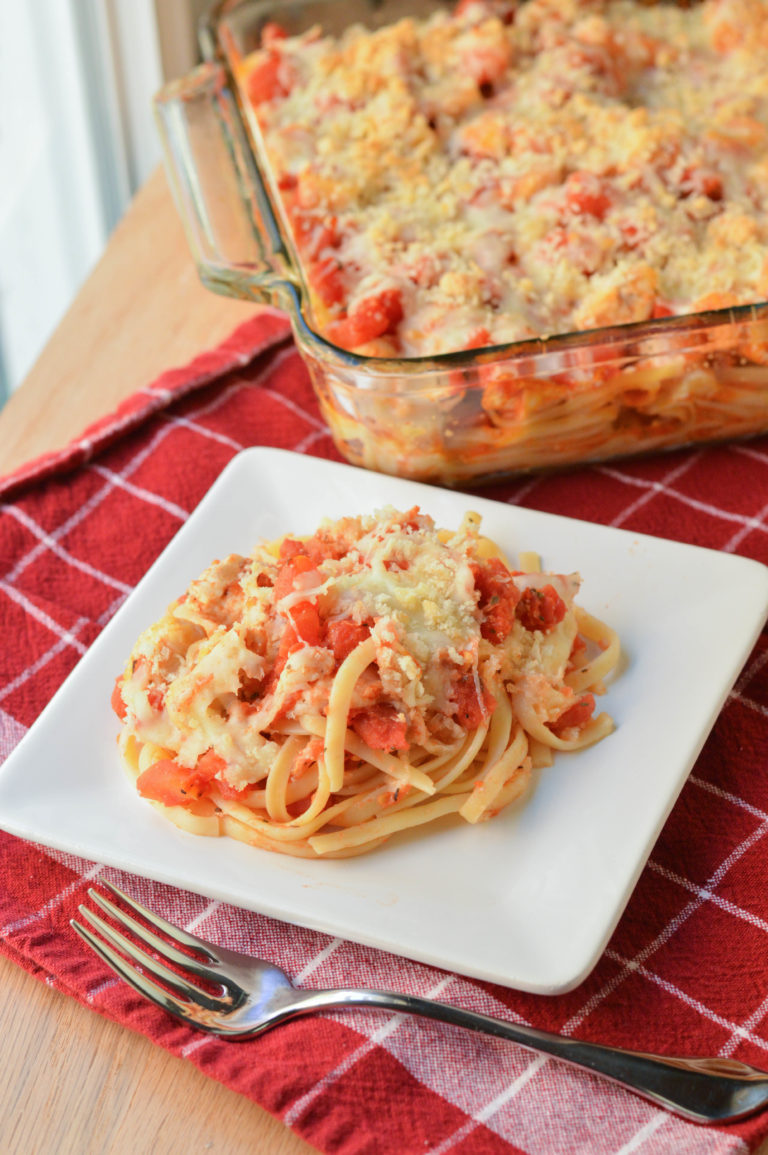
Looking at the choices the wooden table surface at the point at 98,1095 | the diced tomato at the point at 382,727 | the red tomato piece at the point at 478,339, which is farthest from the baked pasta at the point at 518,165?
the wooden table surface at the point at 98,1095

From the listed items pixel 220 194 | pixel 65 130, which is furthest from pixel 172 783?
pixel 65 130

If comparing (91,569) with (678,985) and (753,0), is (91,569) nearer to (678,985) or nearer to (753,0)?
(678,985)

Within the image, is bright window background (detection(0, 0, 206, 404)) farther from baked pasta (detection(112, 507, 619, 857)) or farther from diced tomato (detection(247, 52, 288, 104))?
baked pasta (detection(112, 507, 619, 857))

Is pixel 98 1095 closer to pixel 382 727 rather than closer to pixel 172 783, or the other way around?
pixel 172 783

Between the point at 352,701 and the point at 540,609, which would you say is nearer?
the point at 352,701

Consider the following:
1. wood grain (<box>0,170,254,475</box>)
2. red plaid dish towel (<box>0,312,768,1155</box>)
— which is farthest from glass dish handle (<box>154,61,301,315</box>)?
red plaid dish towel (<box>0,312,768,1155</box>)

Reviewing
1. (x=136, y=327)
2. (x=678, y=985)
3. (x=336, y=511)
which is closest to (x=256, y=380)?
(x=136, y=327)
